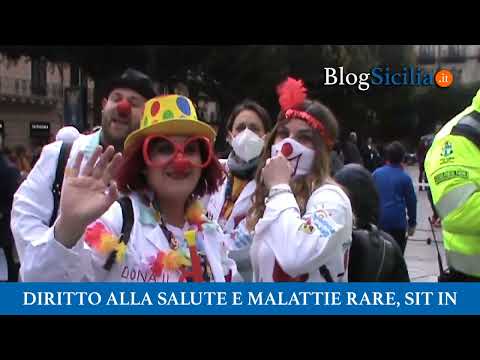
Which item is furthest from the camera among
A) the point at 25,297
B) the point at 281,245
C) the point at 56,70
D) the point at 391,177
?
the point at 391,177

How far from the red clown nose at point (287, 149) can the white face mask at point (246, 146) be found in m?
0.59

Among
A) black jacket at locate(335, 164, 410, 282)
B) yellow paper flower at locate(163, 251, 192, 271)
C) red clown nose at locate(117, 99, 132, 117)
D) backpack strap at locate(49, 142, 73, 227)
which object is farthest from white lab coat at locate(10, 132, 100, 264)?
black jacket at locate(335, 164, 410, 282)

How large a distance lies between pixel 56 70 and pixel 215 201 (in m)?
0.70

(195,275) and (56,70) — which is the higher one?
(56,70)

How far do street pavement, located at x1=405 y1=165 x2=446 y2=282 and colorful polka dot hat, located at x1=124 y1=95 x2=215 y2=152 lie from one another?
0.93 meters

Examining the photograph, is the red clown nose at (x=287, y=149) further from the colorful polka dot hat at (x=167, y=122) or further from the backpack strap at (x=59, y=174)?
the backpack strap at (x=59, y=174)

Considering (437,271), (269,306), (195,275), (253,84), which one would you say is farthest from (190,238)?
(437,271)

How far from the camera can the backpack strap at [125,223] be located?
165 centimetres

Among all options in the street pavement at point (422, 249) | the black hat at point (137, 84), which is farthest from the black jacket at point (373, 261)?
the black hat at point (137, 84)

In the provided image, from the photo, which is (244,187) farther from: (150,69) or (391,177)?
(391,177)

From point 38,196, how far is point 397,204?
173 cm

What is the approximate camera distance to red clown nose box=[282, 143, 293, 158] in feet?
6.21

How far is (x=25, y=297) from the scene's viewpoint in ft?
6.37
